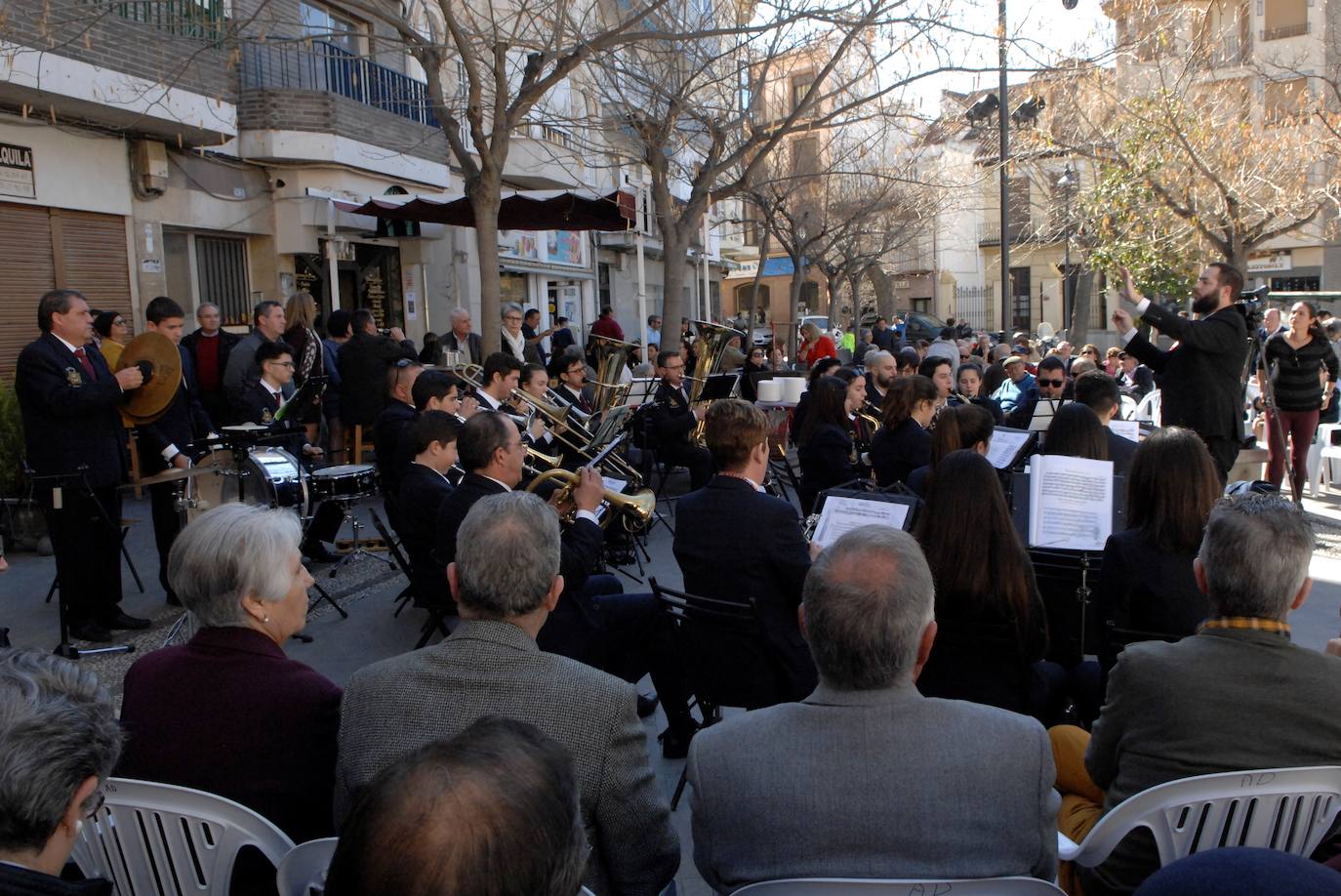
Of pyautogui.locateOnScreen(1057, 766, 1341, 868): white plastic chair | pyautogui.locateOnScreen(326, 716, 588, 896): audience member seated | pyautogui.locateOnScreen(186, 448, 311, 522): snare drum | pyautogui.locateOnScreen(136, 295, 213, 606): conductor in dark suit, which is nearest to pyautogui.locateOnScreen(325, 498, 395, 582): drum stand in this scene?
pyautogui.locateOnScreen(186, 448, 311, 522): snare drum

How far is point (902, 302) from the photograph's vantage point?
1897 inches

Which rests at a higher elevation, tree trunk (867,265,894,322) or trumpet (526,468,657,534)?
tree trunk (867,265,894,322)

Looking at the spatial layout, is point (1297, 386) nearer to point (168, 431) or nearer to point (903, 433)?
point (903, 433)

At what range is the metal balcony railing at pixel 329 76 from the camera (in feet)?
43.3

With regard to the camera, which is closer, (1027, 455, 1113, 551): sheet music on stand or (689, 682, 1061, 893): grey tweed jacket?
(689, 682, 1061, 893): grey tweed jacket

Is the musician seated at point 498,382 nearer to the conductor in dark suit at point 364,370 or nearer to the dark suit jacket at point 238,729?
the conductor in dark suit at point 364,370

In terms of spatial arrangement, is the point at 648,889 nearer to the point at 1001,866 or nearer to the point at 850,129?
the point at 1001,866

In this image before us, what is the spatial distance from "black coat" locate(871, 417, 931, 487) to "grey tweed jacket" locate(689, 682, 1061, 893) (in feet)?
13.8

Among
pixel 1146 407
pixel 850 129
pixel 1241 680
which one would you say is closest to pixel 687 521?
pixel 1241 680

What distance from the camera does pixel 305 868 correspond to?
81.6 inches

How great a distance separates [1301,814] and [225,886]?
226cm

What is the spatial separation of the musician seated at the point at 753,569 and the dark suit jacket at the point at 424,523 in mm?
1451

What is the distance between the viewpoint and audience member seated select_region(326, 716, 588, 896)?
44.3 inches

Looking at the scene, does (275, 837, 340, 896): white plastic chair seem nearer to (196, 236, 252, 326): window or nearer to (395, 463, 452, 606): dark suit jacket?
(395, 463, 452, 606): dark suit jacket
